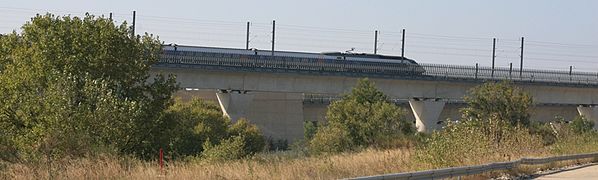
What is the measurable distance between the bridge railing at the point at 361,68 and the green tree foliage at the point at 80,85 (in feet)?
81.3

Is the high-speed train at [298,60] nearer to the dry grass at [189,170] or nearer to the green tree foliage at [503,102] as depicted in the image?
the green tree foliage at [503,102]

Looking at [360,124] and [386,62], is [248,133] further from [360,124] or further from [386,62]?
[386,62]

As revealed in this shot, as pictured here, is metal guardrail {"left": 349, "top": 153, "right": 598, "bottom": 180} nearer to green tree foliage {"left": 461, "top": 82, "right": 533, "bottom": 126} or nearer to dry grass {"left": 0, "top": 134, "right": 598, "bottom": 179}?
dry grass {"left": 0, "top": 134, "right": 598, "bottom": 179}

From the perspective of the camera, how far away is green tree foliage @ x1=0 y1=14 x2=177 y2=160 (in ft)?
91.3

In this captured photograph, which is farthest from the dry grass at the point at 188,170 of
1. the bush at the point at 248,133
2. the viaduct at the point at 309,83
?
the viaduct at the point at 309,83

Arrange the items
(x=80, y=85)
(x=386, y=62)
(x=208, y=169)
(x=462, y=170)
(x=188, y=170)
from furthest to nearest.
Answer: (x=386, y=62) → (x=80, y=85) → (x=462, y=170) → (x=208, y=169) → (x=188, y=170)

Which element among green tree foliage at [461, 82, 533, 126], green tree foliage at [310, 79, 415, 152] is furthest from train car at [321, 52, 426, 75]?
green tree foliage at [310, 79, 415, 152]

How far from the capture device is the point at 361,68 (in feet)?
233

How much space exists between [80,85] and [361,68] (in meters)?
42.3

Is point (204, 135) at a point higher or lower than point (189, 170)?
lower

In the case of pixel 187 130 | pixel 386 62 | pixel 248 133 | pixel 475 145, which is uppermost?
pixel 386 62

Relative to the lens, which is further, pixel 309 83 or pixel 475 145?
pixel 309 83

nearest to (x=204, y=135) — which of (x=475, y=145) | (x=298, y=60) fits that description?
(x=475, y=145)

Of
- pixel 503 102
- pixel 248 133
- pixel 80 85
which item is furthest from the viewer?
pixel 248 133
